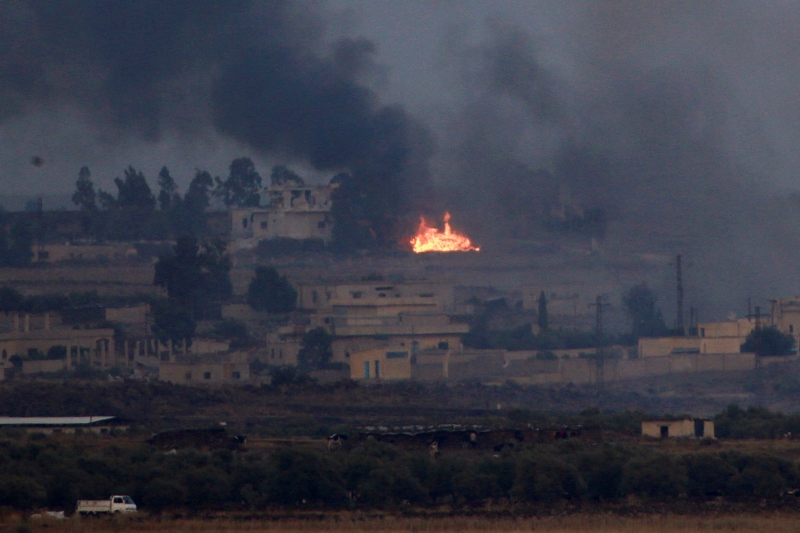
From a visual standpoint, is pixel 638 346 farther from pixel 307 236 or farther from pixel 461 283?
pixel 307 236

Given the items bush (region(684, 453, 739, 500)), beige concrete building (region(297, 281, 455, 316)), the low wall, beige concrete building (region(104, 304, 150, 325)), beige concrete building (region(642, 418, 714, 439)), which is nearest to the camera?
bush (region(684, 453, 739, 500))

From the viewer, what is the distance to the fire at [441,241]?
334 ft

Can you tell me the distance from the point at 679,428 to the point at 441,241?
54551mm

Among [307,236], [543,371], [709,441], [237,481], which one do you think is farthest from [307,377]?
[307,236]

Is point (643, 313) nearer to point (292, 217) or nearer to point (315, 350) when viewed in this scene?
point (315, 350)

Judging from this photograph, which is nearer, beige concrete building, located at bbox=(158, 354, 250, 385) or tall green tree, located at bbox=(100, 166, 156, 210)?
beige concrete building, located at bbox=(158, 354, 250, 385)

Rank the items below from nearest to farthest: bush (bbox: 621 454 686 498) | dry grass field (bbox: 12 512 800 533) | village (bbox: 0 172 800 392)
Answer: dry grass field (bbox: 12 512 800 533) → bush (bbox: 621 454 686 498) → village (bbox: 0 172 800 392)

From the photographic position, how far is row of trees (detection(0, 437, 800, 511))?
118ft

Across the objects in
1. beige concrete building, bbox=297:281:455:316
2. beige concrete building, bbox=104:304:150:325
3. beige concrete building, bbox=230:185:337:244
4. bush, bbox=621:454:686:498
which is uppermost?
beige concrete building, bbox=230:185:337:244

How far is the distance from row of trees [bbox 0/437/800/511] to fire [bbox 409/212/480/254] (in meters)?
62.6

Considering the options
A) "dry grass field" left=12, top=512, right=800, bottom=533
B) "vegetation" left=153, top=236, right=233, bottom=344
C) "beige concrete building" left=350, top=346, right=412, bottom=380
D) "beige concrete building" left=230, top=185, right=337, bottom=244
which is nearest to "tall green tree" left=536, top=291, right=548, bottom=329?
"beige concrete building" left=350, top=346, right=412, bottom=380

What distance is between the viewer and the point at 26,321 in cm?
7450

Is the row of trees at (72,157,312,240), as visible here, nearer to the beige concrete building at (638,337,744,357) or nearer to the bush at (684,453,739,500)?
the beige concrete building at (638,337,744,357)

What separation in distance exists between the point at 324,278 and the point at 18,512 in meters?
59.8
